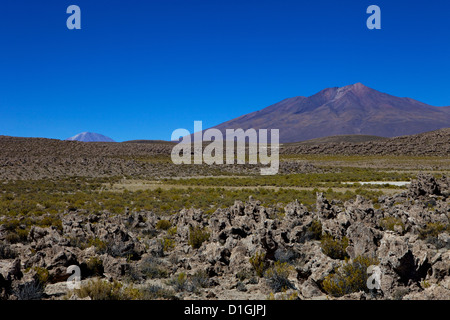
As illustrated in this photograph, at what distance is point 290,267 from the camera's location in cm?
763

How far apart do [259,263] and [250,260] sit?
23cm

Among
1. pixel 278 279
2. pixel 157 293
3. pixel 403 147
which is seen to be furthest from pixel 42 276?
pixel 403 147

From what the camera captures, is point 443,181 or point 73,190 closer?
point 443,181

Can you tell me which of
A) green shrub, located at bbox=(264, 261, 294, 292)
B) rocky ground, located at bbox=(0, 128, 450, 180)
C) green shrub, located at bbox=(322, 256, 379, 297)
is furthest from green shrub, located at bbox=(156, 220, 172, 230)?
rocky ground, located at bbox=(0, 128, 450, 180)

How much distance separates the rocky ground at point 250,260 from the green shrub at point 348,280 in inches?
0.8

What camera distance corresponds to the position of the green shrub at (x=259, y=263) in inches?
304

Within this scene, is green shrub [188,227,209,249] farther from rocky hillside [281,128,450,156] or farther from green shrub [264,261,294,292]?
Result: rocky hillside [281,128,450,156]

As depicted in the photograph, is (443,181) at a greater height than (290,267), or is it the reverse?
(443,181)

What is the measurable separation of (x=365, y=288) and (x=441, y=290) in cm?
132

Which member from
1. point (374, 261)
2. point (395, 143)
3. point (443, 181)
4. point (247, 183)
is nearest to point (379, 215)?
point (374, 261)

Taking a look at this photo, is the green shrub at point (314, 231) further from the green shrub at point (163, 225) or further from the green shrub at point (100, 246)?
the green shrub at point (100, 246)

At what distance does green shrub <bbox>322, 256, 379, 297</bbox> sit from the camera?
630cm
